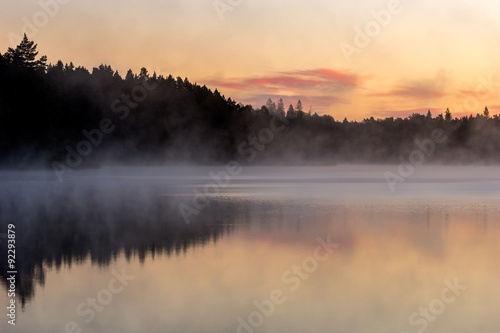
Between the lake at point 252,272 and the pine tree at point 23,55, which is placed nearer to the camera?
the lake at point 252,272

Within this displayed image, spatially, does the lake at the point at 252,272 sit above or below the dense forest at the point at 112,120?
below

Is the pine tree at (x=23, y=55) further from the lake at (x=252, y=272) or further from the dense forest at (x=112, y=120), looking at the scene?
the lake at (x=252, y=272)

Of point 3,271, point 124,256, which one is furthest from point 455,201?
point 3,271

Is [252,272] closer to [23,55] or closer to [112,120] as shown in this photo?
[23,55]

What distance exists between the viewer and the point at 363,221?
3016 centimetres

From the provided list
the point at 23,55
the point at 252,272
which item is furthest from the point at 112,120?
the point at 252,272

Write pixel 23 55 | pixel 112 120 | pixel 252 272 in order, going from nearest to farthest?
pixel 252 272
pixel 23 55
pixel 112 120

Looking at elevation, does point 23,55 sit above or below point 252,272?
above

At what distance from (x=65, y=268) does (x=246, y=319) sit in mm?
7098

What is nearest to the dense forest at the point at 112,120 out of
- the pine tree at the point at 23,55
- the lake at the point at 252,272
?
the pine tree at the point at 23,55

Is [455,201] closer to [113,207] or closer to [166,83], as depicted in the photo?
[113,207]

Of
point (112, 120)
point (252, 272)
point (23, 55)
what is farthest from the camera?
point (112, 120)

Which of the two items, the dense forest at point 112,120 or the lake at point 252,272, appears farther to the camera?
the dense forest at point 112,120

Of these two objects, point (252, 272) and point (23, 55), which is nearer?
point (252, 272)
